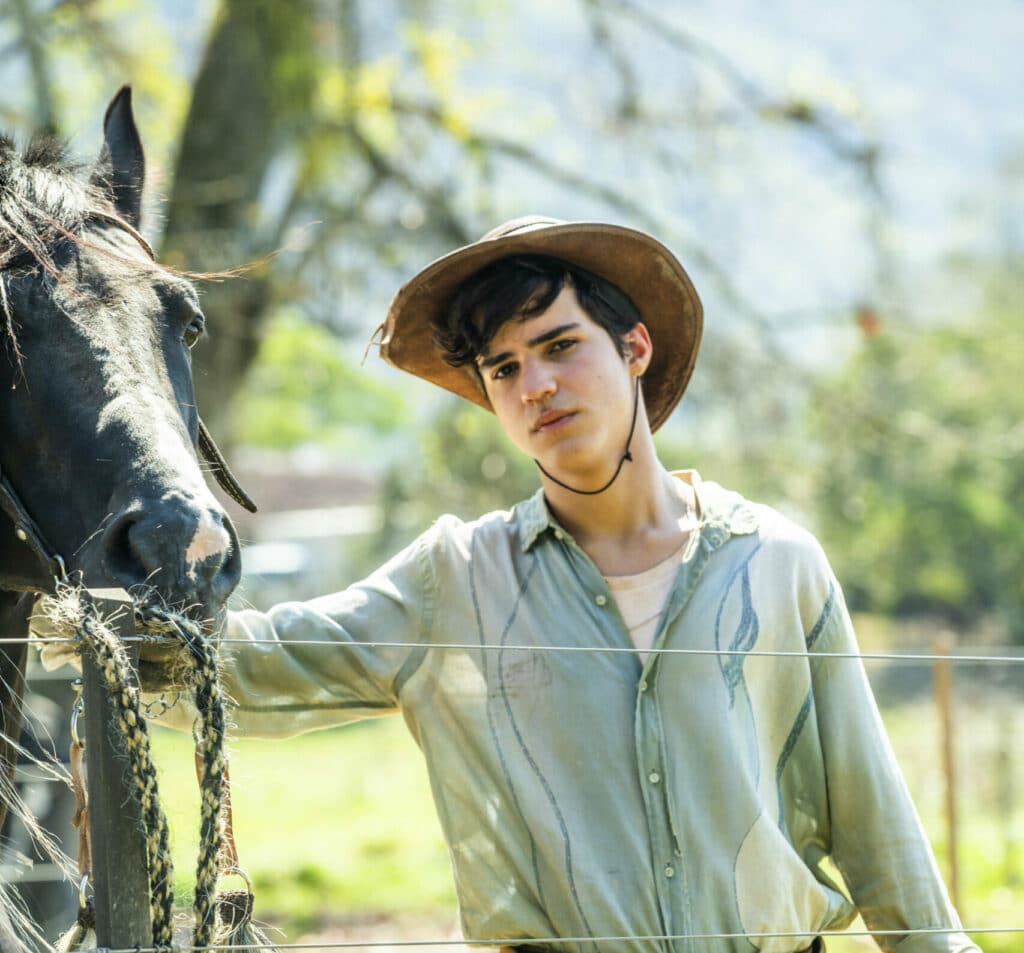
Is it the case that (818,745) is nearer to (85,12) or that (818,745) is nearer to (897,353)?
(85,12)

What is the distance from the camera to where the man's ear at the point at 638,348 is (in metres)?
2.38

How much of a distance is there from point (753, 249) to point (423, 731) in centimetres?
758

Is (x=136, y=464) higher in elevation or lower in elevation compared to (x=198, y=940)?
higher

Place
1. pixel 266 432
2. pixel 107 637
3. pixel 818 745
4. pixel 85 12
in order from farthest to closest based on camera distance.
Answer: pixel 266 432
pixel 85 12
pixel 818 745
pixel 107 637

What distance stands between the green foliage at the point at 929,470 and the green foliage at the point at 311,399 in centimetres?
651

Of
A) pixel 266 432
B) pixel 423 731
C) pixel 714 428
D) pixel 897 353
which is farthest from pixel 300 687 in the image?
pixel 266 432

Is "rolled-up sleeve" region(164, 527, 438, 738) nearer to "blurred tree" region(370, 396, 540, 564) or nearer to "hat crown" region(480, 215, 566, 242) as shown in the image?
"hat crown" region(480, 215, 566, 242)

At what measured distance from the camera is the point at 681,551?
2.20m

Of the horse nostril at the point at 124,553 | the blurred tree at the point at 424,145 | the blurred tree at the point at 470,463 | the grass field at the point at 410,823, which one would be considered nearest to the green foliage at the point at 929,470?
the blurred tree at the point at 424,145

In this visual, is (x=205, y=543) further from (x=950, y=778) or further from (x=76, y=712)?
(x=950, y=778)

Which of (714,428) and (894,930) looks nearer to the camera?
(894,930)

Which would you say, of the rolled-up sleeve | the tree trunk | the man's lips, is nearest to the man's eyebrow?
the man's lips

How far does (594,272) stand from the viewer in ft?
7.77

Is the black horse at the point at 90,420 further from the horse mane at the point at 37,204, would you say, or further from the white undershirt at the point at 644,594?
the white undershirt at the point at 644,594
